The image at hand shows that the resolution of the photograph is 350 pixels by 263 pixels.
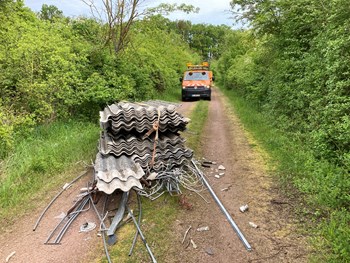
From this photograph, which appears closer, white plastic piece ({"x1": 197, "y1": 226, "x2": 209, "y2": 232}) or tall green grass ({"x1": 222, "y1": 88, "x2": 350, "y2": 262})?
tall green grass ({"x1": 222, "y1": 88, "x2": 350, "y2": 262})

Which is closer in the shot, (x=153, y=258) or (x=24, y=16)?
(x=153, y=258)

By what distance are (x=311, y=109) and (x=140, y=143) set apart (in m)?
4.29

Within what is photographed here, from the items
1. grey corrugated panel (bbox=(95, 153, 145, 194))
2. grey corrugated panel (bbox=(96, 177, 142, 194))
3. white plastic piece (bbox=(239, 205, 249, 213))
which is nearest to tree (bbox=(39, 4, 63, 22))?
grey corrugated panel (bbox=(95, 153, 145, 194))

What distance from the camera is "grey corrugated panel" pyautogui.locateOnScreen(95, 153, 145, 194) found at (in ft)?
14.2

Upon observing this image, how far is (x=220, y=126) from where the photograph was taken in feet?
35.7

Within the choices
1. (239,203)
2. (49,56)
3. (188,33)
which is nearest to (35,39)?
(49,56)

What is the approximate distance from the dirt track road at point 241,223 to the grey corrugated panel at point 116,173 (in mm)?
985

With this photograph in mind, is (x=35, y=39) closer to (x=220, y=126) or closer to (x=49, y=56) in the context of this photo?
(x=49, y=56)

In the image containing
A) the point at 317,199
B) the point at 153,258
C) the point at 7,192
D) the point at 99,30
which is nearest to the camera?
the point at 153,258

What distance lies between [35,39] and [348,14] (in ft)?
27.5

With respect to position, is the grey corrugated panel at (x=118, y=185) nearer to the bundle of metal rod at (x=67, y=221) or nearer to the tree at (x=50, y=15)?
the bundle of metal rod at (x=67, y=221)

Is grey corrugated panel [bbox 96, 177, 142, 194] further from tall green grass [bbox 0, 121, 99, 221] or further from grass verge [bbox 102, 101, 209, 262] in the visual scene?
tall green grass [bbox 0, 121, 99, 221]

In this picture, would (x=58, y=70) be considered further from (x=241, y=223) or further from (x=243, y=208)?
(x=241, y=223)

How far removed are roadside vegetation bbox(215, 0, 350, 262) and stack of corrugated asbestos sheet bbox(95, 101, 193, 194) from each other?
2.27 m
